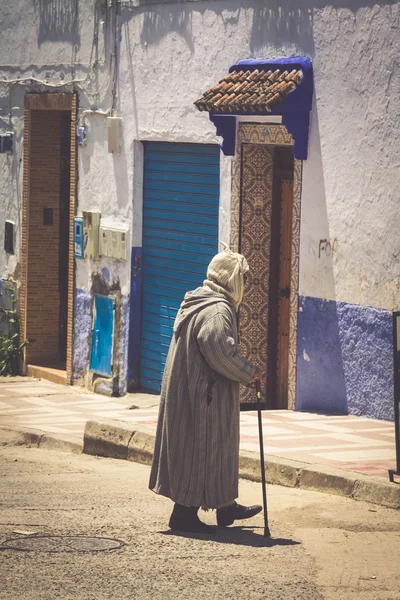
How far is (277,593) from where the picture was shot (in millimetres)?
7355

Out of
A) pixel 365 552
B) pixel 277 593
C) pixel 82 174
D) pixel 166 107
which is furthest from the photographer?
pixel 82 174

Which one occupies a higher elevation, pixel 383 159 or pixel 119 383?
pixel 383 159

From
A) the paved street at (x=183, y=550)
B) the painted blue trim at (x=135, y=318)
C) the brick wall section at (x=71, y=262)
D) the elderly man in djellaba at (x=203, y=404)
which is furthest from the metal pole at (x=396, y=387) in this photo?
the brick wall section at (x=71, y=262)

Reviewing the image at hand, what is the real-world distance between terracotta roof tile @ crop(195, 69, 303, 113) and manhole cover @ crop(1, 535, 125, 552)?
5751mm

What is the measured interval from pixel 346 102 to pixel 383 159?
0.75 meters

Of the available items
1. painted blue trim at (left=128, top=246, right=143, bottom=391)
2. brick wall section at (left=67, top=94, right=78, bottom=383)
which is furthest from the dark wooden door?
brick wall section at (left=67, top=94, right=78, bottom=383)

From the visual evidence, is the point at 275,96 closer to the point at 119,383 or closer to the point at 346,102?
the point at 346,102

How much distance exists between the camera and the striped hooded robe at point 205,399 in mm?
8703

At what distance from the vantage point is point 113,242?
16.4 metres

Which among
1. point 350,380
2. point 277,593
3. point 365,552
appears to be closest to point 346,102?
point 350,380

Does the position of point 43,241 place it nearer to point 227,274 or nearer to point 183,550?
point 227,274

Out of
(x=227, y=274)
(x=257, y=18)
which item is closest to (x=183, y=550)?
(x=227, y=274)

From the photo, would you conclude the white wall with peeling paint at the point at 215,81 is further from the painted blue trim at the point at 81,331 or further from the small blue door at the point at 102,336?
the small blue door at the point at 102,336

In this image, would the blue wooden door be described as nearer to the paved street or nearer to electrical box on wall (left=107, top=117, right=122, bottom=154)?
electrical box on wall (left=107, top=117, right=122, bottom=154)
